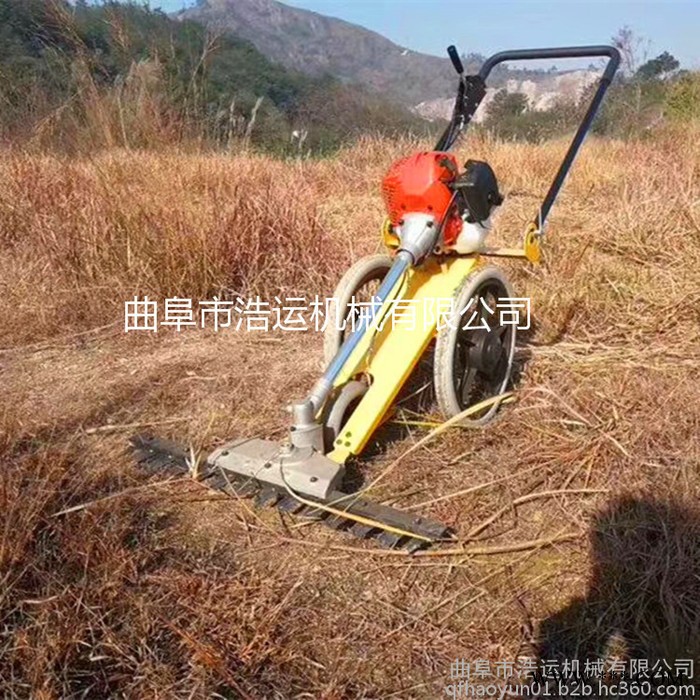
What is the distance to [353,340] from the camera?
195 centimetres

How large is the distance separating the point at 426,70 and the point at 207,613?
3913 cm

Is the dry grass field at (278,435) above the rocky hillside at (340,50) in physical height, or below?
below

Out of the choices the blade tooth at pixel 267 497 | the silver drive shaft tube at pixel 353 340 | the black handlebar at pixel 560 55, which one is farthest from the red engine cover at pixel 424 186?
the blade tooth at pixel 267 497

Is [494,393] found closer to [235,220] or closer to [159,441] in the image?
[159,441]

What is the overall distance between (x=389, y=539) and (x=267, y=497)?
36cm

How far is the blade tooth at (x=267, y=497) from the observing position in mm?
1855

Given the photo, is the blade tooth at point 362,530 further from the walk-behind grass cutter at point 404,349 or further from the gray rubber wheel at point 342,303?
the gray rubber wheel at point 342,303

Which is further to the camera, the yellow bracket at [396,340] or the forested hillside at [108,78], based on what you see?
the forested hillside at [108,78]

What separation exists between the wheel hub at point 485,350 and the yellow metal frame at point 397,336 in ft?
0.47

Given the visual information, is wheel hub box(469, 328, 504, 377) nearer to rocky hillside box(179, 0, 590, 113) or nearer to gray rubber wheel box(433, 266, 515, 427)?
gray rubber wheel box(433, 266, 515, 427)

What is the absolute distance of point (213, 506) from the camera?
1.91 metres

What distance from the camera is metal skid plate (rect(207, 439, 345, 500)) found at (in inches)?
70.5

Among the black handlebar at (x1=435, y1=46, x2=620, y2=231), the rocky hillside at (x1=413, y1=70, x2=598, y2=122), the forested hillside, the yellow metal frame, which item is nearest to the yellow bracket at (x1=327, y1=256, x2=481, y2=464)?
the yellow metal frame

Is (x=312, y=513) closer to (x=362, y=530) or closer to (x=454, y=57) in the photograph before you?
(x=362, y=530)
